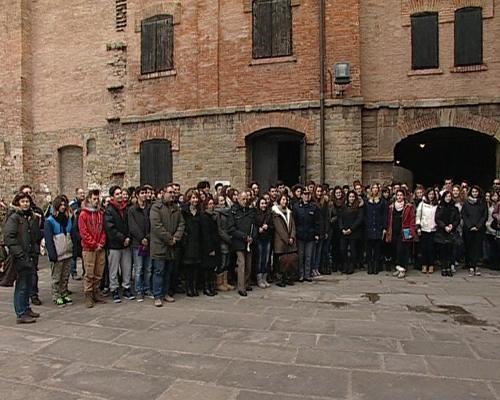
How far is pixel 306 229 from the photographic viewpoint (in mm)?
9516

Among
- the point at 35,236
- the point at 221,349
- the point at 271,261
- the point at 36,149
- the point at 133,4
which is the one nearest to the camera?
the point at 221,349

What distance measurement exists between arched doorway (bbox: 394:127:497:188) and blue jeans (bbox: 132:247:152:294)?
10336 millimetres

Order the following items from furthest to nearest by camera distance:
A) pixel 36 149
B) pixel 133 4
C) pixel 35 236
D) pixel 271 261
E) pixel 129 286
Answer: pixel 36 149 < pixel 133 4 < pixel 271 261 < pixel 129 286 < pixel 35 236

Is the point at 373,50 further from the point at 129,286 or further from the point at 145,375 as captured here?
the point at 145,375

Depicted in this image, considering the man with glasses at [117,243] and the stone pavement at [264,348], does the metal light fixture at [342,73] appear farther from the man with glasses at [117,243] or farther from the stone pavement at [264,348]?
the man with glasses at [117,243]

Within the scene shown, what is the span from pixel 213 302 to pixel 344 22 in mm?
9226

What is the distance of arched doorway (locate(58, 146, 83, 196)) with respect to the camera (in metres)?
17.9

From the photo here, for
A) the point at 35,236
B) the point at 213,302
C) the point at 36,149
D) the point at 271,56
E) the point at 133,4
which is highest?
the point at 133,4

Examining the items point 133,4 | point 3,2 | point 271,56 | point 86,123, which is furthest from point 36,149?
point 271,56

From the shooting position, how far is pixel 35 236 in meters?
7.33

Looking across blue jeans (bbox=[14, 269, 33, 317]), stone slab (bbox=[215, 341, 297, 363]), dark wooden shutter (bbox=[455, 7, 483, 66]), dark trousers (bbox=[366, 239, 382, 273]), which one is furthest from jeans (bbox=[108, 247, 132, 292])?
dark wooden shutter (bbox=[455, 7, 483, 66])

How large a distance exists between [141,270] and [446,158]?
1642 cm

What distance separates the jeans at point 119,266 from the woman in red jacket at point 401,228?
17.7 ft

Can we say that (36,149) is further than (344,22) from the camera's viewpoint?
Yes
